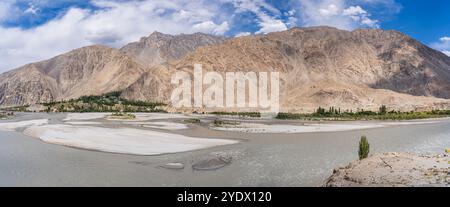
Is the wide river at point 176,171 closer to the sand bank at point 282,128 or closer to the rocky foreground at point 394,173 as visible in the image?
the rocky foreground at point 394,173

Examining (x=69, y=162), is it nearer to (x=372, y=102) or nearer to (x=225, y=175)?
(x=225, y=175)

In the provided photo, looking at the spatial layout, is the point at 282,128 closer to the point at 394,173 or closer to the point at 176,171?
the point at 176,171

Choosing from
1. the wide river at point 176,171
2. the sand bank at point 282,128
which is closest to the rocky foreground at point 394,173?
the wide river at point 176,171

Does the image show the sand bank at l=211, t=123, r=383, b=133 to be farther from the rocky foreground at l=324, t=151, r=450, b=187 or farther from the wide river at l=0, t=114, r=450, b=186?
the rocky foreground at l=324, t=151, r=450, b=187

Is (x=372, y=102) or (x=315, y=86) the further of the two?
(x=315, y=86)

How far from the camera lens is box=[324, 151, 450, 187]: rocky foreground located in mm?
17281

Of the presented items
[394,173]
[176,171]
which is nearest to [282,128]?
[176,171]

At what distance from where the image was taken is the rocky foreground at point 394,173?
1728 cm

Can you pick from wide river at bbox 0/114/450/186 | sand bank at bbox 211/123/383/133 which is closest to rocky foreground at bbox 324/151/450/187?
wide river at bbox 0/114/450/186

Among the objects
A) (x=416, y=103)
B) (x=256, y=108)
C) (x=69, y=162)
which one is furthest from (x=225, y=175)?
(x=416, y=103)

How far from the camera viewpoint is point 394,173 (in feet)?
63.9
